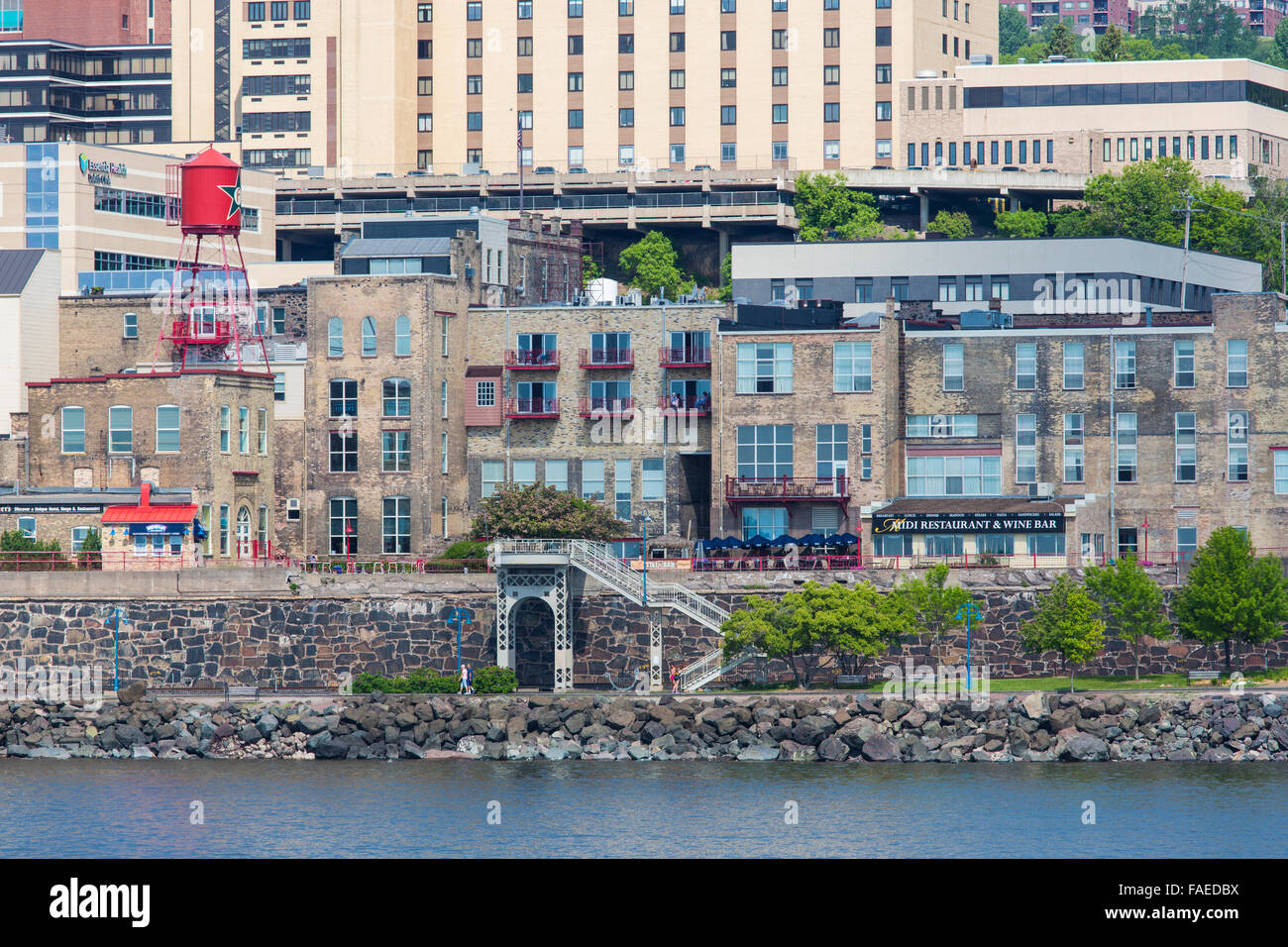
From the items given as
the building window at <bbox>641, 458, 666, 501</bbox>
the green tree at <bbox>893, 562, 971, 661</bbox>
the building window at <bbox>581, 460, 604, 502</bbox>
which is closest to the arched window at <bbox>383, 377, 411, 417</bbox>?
the building window at <bbox>581, 460, 604, 502</bbox>

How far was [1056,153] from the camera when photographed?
533ft

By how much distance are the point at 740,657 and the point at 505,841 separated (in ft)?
77.2

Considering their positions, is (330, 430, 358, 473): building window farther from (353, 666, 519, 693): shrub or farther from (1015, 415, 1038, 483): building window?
(1015, 415, 1038, 483): building window

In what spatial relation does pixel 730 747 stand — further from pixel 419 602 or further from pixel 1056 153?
pixel 1056 153

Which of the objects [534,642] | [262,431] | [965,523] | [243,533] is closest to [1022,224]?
[965,523]

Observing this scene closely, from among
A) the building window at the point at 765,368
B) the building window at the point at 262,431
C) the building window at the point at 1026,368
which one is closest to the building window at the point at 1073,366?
the building window at the point at 1026,368

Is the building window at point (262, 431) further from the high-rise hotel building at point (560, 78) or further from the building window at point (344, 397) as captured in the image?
the high-rise hotel building at point (560, 78)

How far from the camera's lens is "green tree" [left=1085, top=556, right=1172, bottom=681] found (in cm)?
7706

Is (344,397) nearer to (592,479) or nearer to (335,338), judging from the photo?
(335,338)

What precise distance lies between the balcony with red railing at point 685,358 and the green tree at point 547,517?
9.20m

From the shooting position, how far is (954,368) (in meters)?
93.3

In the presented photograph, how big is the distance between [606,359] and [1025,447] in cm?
1935

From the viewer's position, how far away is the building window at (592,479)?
94750mm
